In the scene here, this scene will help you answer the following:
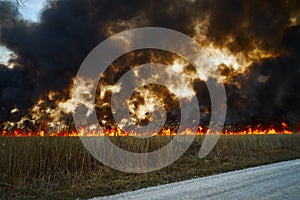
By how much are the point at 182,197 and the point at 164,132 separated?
7.08m

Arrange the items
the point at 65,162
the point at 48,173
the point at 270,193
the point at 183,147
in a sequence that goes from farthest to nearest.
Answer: the point at 183,147 < the point at 65,162 < the point at 48,173 < the point at 270,193

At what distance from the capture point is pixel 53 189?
6.21 metres

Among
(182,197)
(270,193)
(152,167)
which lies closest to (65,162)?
(152,167)

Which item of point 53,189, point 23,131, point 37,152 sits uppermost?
point 23,131

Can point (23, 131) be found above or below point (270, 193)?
above

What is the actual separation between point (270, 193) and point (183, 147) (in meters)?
6.60

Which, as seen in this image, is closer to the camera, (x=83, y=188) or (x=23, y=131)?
(x=83, y=188)

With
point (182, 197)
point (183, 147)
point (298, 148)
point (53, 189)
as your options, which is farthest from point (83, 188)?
point (298, 148)

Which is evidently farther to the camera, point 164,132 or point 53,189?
point 164,132

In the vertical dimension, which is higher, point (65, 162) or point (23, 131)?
point (23, 131)

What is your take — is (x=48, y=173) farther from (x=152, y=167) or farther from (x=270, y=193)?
(x=270, y=193)

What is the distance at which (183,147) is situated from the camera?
35.7 ft

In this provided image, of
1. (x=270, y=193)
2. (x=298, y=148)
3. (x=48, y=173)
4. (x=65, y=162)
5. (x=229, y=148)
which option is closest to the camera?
(x=270, y=193)

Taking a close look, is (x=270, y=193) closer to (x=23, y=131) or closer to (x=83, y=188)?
(x=83, y=188)
